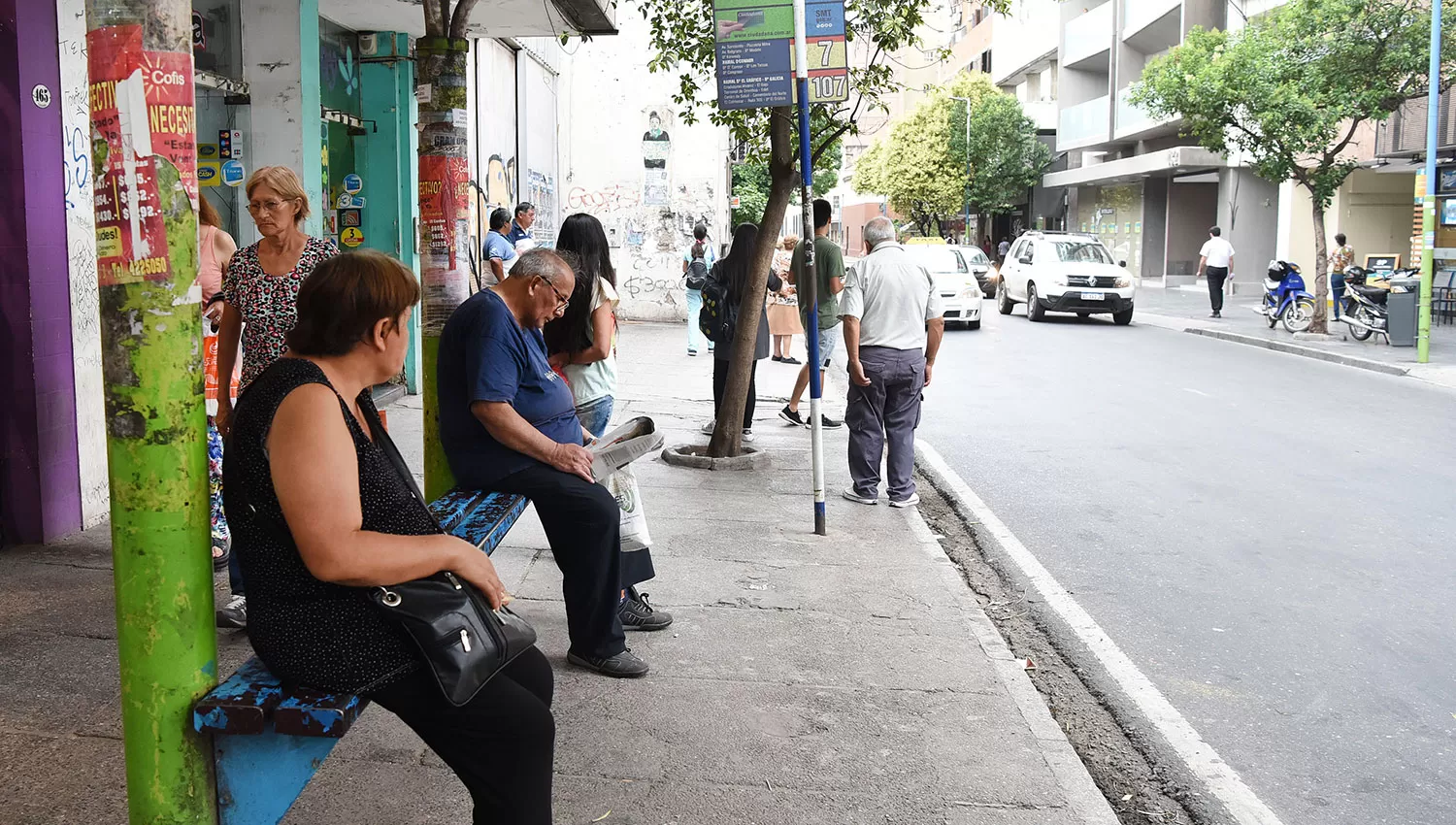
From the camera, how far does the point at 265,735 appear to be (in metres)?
2.72

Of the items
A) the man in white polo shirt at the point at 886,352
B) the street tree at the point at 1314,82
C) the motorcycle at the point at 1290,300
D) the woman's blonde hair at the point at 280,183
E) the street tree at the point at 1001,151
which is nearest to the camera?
the woman's blonde hair at the point at 280,183

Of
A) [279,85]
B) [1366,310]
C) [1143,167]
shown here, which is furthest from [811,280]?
[1143,167]

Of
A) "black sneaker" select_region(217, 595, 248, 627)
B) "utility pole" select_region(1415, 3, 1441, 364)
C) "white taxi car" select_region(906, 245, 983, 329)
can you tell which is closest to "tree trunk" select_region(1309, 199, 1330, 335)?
"utility pole" select_region(1415, 3, 1441, 364)

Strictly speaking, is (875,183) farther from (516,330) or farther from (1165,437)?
(516,330)

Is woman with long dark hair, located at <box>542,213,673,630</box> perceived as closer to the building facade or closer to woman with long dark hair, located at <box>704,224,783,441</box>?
the building facade

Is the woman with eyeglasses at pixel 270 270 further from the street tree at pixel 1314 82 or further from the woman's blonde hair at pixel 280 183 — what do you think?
the street tree at pixel 1314 82

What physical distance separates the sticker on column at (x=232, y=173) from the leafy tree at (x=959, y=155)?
46595 mm

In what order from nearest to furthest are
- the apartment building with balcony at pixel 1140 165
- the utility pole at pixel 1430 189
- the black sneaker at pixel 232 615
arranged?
the black sneaker at pixel 232 615, the utility pole at pixel 1430 189, the apartment building with balcony at pixel 1140 165

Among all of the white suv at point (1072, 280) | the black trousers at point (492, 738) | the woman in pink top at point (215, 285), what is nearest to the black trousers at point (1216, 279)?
the white suv at point (1072, 280)

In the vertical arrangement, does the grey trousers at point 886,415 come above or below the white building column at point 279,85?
below

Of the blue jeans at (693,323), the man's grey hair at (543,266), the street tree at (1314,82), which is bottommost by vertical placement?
the blue jeans at (693,323)

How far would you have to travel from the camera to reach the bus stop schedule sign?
289 inches

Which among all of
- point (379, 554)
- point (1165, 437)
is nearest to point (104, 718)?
point (379, 554)

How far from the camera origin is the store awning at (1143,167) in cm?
3669
